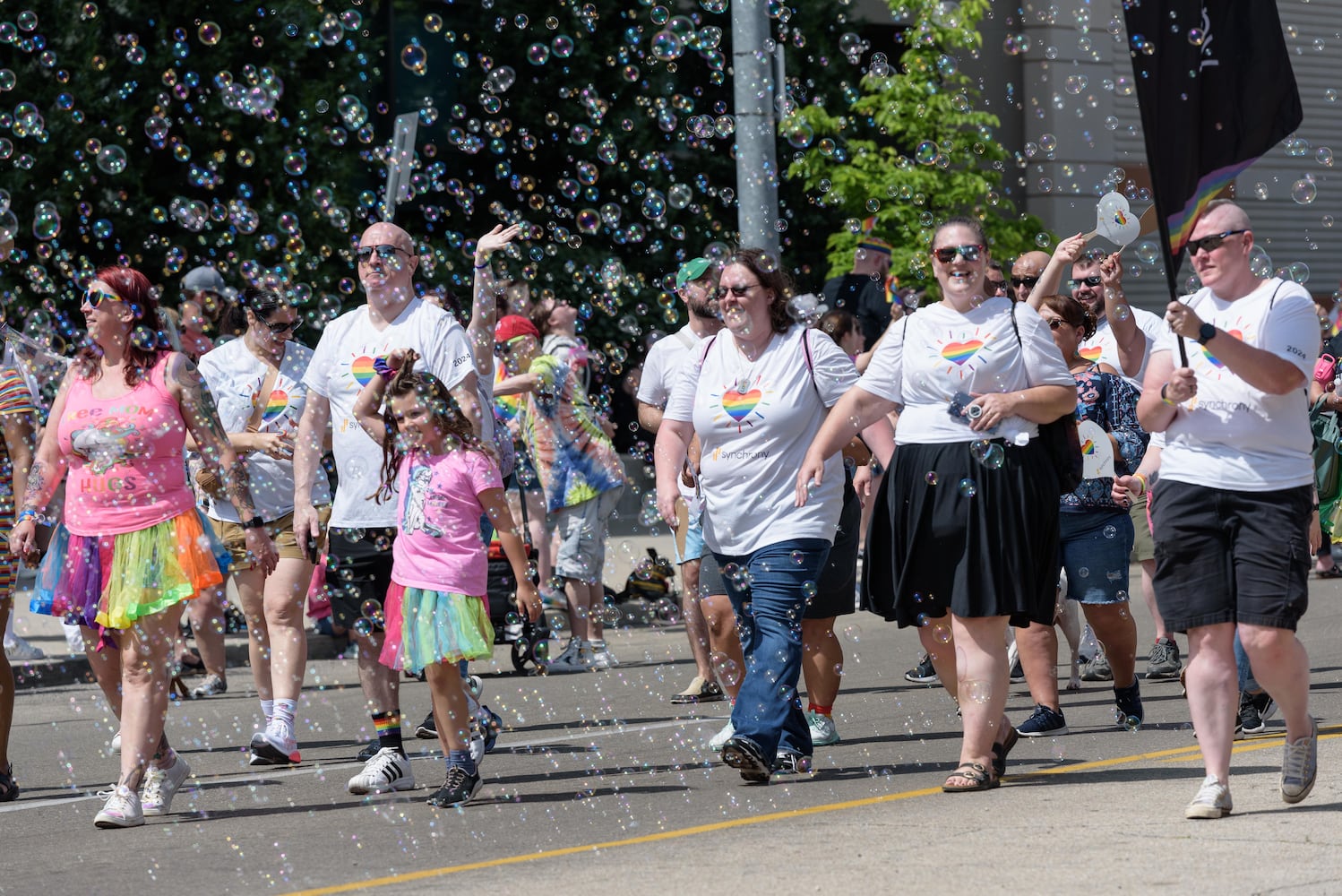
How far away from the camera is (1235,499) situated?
5797 millimetres

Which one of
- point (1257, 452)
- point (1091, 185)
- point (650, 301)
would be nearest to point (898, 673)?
point (1257, 452)

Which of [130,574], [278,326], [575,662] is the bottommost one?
[575,662]

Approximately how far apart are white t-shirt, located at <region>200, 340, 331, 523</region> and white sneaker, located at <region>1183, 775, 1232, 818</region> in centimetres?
434

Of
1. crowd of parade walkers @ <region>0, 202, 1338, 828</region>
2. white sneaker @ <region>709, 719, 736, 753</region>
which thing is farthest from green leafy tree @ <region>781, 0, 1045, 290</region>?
crowd of parade walkers @ <region>0, 202, 1338, 828</region>

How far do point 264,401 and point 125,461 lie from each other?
1928mm

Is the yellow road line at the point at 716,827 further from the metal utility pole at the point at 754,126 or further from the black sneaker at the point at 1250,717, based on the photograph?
the metal utility pole at the point at 754,126

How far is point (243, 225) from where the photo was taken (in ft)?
33.6

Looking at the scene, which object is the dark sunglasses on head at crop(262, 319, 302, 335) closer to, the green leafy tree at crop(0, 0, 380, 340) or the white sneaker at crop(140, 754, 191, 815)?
the white sneaker at crop(140, 754, 191, 815)

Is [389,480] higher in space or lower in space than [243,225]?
lower

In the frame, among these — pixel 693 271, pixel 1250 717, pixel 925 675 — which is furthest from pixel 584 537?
pixel 1250 717

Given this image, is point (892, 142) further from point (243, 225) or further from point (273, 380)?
point (273, 380)

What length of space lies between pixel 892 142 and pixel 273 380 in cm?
1482

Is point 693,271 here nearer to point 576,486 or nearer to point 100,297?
point 100,297

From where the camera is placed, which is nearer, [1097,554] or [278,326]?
[1097,554]
